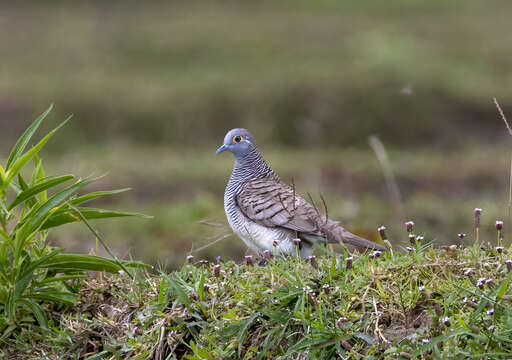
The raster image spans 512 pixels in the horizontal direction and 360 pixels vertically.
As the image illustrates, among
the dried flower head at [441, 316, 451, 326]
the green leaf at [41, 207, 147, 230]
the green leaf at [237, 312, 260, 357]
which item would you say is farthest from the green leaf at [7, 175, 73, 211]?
the dried flower head at [441, 316, 451, 326]

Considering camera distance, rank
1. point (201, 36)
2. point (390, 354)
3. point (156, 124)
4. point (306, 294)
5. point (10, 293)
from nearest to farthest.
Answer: point (390, 354)
point (306, 294)
point (10, 293)
point (156, 124)
point (201, 36)

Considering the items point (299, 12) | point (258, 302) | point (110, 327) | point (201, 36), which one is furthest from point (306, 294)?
point (299, 12)

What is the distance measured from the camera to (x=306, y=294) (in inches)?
148

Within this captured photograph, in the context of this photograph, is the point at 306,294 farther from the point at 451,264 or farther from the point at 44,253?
the point at 44,253

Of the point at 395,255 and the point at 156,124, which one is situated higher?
the point at 395,255

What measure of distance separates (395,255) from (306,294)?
63 centimetres

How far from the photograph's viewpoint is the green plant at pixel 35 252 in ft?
13.2

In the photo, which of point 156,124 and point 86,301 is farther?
point 156,124

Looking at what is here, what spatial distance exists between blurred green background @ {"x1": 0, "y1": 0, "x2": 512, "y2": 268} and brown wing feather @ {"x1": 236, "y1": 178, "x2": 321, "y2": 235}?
103 centimetres

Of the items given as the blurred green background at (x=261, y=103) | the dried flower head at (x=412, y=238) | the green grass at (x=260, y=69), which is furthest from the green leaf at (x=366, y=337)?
the green grass at (x=260, y=69)

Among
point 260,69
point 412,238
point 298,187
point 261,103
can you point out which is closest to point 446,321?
point 412,238

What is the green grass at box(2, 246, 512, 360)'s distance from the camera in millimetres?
3461

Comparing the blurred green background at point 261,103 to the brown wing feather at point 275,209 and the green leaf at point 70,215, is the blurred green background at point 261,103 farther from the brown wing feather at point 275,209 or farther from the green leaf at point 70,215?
the green leaf at point 70,215

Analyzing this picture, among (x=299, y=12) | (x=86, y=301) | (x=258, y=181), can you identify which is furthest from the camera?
(x=299, y=12)
